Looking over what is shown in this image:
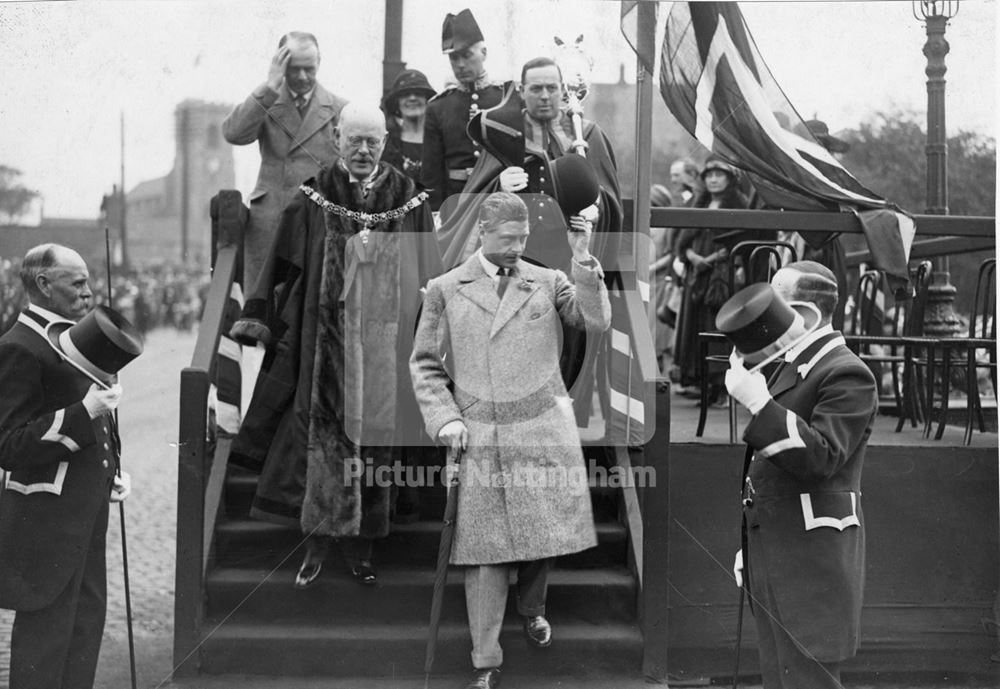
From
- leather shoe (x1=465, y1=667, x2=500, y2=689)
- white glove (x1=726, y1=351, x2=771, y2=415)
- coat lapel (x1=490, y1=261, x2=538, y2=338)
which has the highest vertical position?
coat lapel (x1=490, y1=261, x2=538, y2=338)

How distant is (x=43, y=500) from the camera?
4.46 metres

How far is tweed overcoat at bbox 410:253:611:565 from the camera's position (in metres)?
4.96

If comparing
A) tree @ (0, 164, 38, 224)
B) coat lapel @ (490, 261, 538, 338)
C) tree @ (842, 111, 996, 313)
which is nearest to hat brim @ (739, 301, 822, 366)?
coat lapel @ (490, 261, 538, 338)

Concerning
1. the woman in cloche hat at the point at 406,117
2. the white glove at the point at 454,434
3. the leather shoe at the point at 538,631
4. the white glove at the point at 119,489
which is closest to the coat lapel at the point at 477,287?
the white glove at the point at 454,434

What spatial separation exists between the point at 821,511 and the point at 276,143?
3669 mm

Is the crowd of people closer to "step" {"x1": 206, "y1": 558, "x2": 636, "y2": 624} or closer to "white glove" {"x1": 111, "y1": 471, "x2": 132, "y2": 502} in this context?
"step" {"x1": 206, "y1": 558, "x2": 636, "y2": 624}

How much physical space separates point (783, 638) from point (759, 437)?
2.45 ft

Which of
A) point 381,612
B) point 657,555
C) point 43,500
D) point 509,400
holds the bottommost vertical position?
point 381,612

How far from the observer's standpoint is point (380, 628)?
5.35 metres

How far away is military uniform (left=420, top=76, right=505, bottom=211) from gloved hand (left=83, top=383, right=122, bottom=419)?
8.23 feet

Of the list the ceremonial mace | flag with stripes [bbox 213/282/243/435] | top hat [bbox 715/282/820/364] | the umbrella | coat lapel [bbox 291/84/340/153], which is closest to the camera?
top hat [bbox 715/282/820/364]

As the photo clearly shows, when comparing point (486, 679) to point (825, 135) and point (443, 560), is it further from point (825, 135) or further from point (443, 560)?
point (825, 135)

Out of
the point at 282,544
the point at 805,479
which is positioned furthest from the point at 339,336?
the point at 805,479

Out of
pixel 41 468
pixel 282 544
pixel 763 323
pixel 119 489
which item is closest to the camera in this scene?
pixel 763 323
